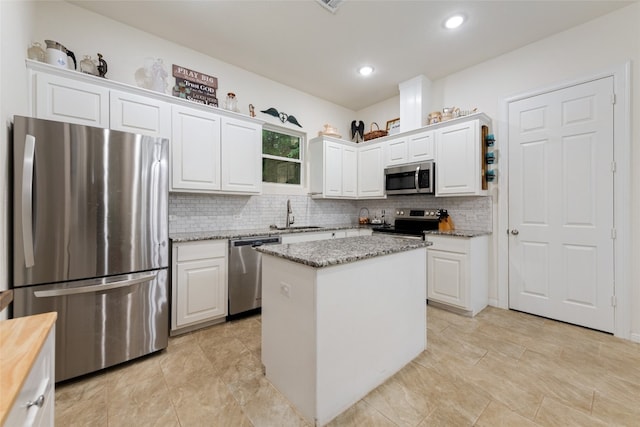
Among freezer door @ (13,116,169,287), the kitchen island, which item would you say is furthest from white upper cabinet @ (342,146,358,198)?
freezer door @ (13,116,169,287)

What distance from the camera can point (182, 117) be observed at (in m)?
2.66

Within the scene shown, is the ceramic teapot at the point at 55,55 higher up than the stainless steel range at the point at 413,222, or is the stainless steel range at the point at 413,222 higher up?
the ceramic teapot at the point at 55,55

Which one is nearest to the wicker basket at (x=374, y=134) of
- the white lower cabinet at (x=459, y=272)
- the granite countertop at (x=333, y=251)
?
the white lower cabinet at (x=459, y=272)

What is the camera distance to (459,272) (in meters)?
2.94

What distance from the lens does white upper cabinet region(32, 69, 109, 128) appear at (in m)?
1.98

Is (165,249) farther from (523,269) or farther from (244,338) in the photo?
(523,269)

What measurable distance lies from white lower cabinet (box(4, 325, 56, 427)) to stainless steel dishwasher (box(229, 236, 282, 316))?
5.81 feet

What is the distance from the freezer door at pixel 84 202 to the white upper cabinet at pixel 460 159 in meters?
3.10

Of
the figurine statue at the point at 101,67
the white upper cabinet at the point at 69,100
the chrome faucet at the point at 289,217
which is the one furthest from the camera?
the chrome faucet at the point at 289,217

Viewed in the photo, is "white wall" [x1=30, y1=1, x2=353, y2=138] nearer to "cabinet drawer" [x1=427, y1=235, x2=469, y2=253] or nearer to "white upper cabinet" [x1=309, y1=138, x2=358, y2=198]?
"white upper cabinet" [x1=309, y1=138, x2=358, y2=198]

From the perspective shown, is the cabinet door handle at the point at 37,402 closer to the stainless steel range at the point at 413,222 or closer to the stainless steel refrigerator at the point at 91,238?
the stainless steel refrigerator at the point at 91,238

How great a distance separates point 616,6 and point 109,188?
4.63 metres

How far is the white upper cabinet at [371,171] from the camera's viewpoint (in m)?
4.09

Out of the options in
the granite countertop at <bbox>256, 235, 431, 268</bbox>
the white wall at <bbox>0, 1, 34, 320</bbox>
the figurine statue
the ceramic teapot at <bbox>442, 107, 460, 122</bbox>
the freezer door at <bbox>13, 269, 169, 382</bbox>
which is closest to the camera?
Answer: the granite countertop at <bbox>256, 235, 431, 268</bbox>
